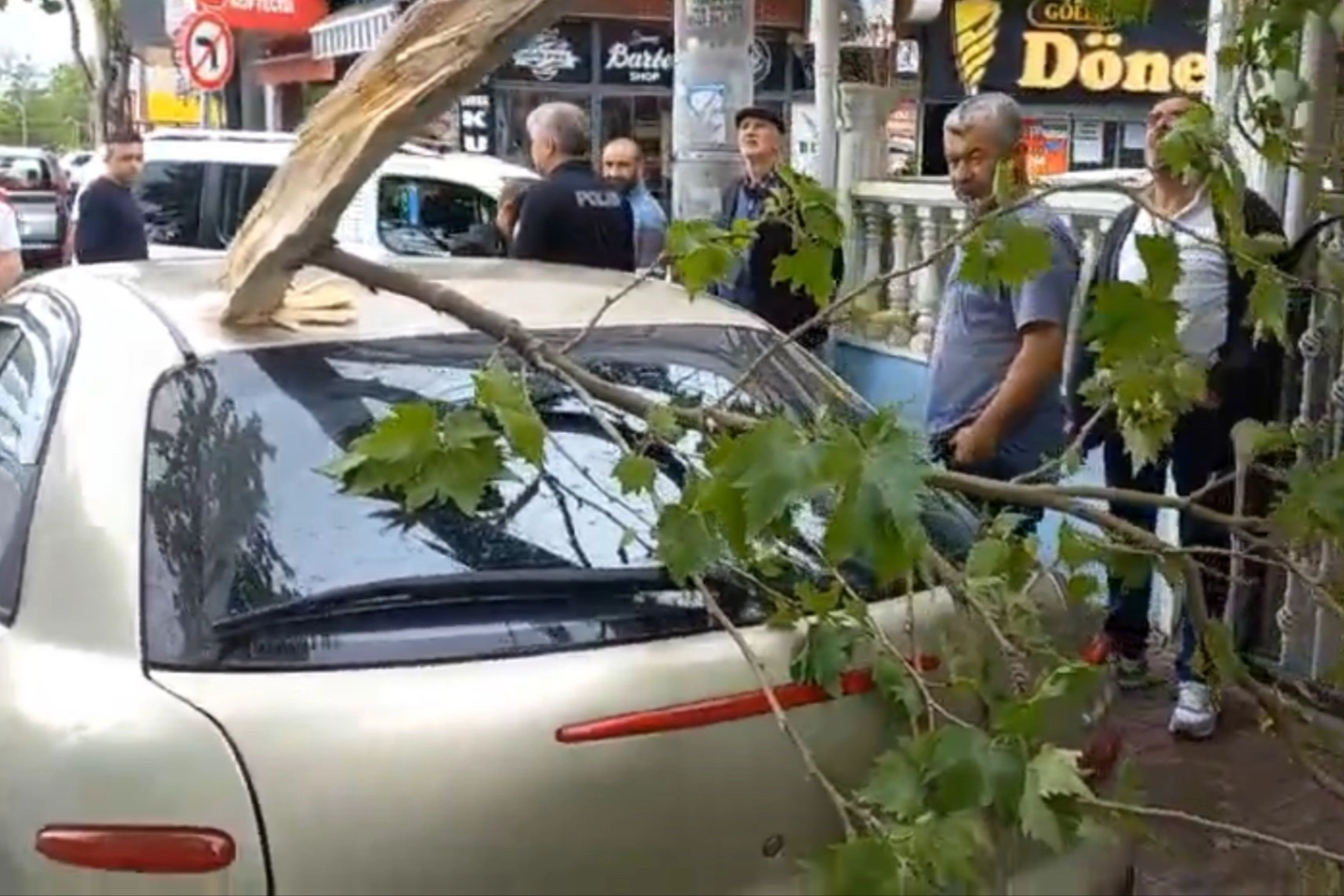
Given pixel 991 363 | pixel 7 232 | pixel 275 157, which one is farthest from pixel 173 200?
pixel 991 363

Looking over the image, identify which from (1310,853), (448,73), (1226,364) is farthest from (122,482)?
(1226,364)

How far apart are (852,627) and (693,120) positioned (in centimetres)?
498

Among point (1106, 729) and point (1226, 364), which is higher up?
point (1226, 364)

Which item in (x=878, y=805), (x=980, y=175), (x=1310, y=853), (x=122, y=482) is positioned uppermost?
(x=980, y=175)

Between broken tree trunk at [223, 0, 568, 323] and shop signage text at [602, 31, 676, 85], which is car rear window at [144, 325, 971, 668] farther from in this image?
shop signage text at [602, 31, 676, 85]

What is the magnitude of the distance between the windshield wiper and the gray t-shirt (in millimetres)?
2257

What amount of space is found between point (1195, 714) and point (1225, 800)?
421 mm

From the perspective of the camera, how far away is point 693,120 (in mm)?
7379

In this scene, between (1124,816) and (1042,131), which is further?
(1042,131)

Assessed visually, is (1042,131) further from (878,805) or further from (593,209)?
(878,805)

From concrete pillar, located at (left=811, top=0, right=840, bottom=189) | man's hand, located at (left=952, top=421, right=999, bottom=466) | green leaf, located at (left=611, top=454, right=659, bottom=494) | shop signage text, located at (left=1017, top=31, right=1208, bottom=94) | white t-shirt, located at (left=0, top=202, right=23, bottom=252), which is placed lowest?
man's hand, located at (left=952, top=421, right=999, bottom=466)

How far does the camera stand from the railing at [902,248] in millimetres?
7160

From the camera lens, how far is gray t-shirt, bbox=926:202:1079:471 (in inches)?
189

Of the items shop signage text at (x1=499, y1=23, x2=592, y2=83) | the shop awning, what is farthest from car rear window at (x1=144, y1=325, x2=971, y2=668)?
shop signage text at (x1=499, y1=23, x2=592, y2=83)
